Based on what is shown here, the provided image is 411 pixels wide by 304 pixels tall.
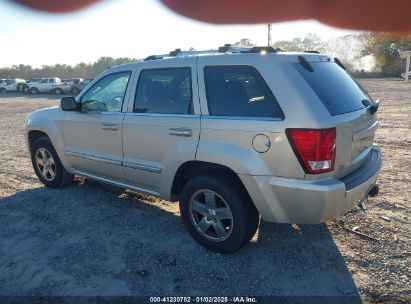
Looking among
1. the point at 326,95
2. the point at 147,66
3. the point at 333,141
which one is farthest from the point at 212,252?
the point at 147,66

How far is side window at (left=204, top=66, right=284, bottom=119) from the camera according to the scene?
9.68ft

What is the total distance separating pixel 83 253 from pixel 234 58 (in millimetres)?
2399

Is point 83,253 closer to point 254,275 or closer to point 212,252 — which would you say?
point 212,252

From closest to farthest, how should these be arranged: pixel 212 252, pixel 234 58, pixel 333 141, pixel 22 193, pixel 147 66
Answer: pixel 333 141
pixel 234 58
pixel 212 252
pixel 147 66
pixel 22 193

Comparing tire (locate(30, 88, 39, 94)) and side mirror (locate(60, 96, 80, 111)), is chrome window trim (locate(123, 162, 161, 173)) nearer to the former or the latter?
→ side mirror (locate(60, 96, 80, 111))

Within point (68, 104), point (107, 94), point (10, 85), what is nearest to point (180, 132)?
point (107, 94)

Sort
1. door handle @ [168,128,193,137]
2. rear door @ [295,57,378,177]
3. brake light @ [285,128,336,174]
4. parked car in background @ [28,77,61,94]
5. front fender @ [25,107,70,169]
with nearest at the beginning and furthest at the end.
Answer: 1. brake light @ [285,128,336,174]
2. rear door @ [295,57,378,177]
3. door handle @ [168,128,193,137]
4. front fender @ [25,107,70,169]
5. parked car in background @ [28,77,61,94]

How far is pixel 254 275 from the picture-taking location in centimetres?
308

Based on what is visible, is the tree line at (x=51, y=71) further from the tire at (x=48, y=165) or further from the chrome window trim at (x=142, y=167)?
the chrome window trim at (x=142, y=167)

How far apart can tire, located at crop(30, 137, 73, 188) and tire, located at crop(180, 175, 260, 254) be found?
2.48 m

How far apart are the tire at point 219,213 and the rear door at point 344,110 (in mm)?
870

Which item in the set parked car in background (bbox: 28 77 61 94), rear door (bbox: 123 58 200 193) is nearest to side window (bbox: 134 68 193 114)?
rear door (bbox: 123 58 200 193)

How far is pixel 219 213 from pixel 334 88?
5.12 ft

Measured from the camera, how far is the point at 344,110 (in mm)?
3035
